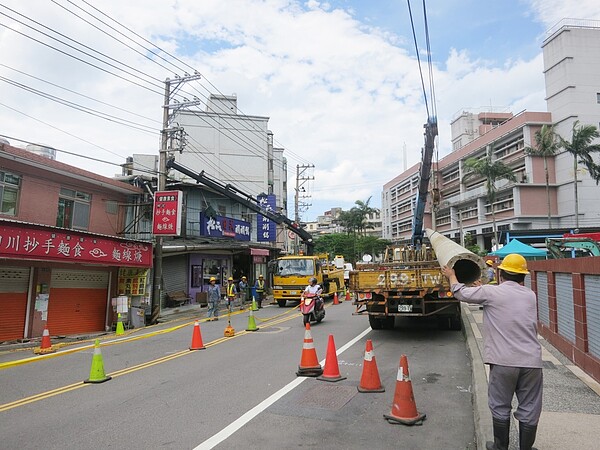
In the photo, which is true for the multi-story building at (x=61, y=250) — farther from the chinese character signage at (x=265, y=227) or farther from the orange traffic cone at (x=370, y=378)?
the chinese character signage at (x=265, y=227)

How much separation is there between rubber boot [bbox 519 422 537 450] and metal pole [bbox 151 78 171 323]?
16042mm

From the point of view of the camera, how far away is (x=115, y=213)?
748 inches

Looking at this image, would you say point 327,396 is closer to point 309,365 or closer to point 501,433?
point 309,365

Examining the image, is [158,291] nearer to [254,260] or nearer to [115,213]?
[115,213]

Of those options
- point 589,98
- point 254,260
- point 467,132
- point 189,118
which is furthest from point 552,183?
point 189,118

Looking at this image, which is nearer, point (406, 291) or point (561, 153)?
point (406, 291)

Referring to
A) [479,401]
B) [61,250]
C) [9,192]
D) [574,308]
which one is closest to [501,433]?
[479,401]

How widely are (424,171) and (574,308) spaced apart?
8.29 meters

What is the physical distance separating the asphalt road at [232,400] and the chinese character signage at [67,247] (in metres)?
3.47

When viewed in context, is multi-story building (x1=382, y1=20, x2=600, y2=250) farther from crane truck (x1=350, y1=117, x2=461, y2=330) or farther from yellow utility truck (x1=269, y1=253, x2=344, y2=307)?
crane truck (x1=350, y1=117, x2=461, y2=330)

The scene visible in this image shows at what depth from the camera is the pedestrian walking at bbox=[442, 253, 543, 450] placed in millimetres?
3459

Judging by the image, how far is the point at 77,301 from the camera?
52.6 ft

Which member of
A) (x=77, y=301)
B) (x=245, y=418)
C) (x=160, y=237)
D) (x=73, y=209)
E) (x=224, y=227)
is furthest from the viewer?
(x=224, y=227)

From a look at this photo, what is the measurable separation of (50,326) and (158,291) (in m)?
4.16
